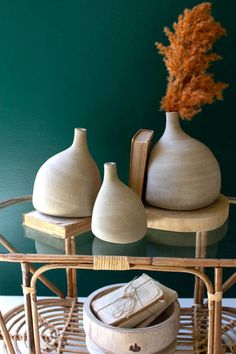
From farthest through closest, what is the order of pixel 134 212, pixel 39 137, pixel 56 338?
pixel 39 137 → pixel 56 338 → pixel 134 212

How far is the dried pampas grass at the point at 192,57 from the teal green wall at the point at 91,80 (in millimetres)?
268

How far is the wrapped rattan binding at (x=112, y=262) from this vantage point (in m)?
0.83

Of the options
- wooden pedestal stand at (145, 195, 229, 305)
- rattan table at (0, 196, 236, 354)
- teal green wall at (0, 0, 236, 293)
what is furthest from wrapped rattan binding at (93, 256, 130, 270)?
teal green wall at (0, 0, 236, 293)

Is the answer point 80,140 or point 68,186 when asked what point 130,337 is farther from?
point 80,140

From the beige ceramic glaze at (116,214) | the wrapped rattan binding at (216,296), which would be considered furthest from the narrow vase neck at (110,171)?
the wrapped rattan binding at (216,296)

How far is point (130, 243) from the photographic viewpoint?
0.87 meters

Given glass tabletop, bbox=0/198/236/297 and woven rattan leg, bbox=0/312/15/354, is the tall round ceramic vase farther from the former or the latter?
woven rattan leg, bbox=0/312/15/354

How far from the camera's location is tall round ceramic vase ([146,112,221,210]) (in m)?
0.93

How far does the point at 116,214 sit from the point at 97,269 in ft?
0.40

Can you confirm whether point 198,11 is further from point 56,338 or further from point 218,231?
point 56,338

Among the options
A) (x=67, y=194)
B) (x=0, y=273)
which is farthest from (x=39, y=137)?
(x=0, y=273)

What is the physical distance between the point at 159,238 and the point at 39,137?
22.0 inches

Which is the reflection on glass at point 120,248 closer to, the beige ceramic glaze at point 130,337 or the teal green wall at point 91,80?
the beige ceramic glaze at point 130,337

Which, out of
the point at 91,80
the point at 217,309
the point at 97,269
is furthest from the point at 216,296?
the point at 91,80
